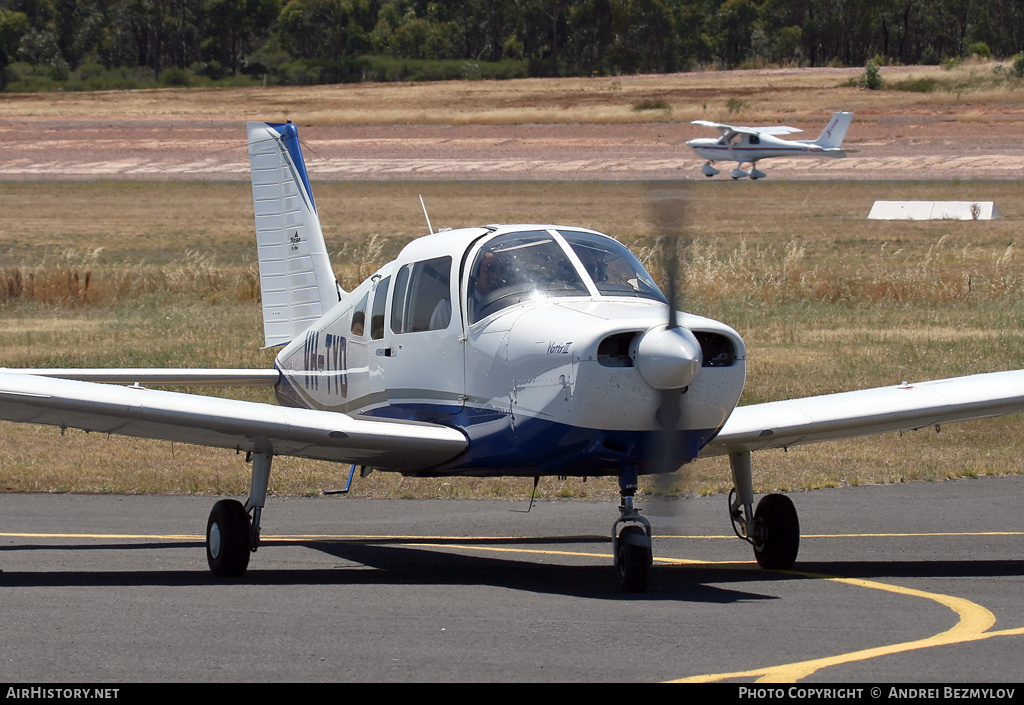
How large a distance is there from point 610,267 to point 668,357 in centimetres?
171

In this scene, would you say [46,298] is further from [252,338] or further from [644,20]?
[644,20]

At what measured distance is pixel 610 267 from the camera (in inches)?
374

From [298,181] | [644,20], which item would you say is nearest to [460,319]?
[298,181]

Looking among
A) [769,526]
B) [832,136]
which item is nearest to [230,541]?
[769,526]

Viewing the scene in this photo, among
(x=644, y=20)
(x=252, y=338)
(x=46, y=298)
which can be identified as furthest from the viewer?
Result: (x=644, y=20)

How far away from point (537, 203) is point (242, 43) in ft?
317

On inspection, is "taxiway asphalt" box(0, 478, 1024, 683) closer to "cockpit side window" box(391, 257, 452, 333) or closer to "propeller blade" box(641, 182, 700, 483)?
"propeller blade" box(641, 182, 700, 483)

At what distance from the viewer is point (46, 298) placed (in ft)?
98.0

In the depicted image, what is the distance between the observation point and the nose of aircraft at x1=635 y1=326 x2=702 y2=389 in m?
7.89

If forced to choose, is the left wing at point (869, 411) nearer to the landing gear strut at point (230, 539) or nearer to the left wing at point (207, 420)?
the left wing at point (207, 420)

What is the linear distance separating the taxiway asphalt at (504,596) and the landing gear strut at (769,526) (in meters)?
0.21

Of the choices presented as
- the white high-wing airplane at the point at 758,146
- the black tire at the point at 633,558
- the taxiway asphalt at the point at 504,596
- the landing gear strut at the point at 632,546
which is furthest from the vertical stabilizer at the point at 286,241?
the white high-wing airplane at the point at 758,146

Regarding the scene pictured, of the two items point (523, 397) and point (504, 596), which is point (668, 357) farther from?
point (504, 596)

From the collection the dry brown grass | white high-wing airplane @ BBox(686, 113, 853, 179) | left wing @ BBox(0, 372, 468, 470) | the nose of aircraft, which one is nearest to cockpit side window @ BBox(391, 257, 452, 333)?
left wing @ BBox(0, 372, 468, 470)
